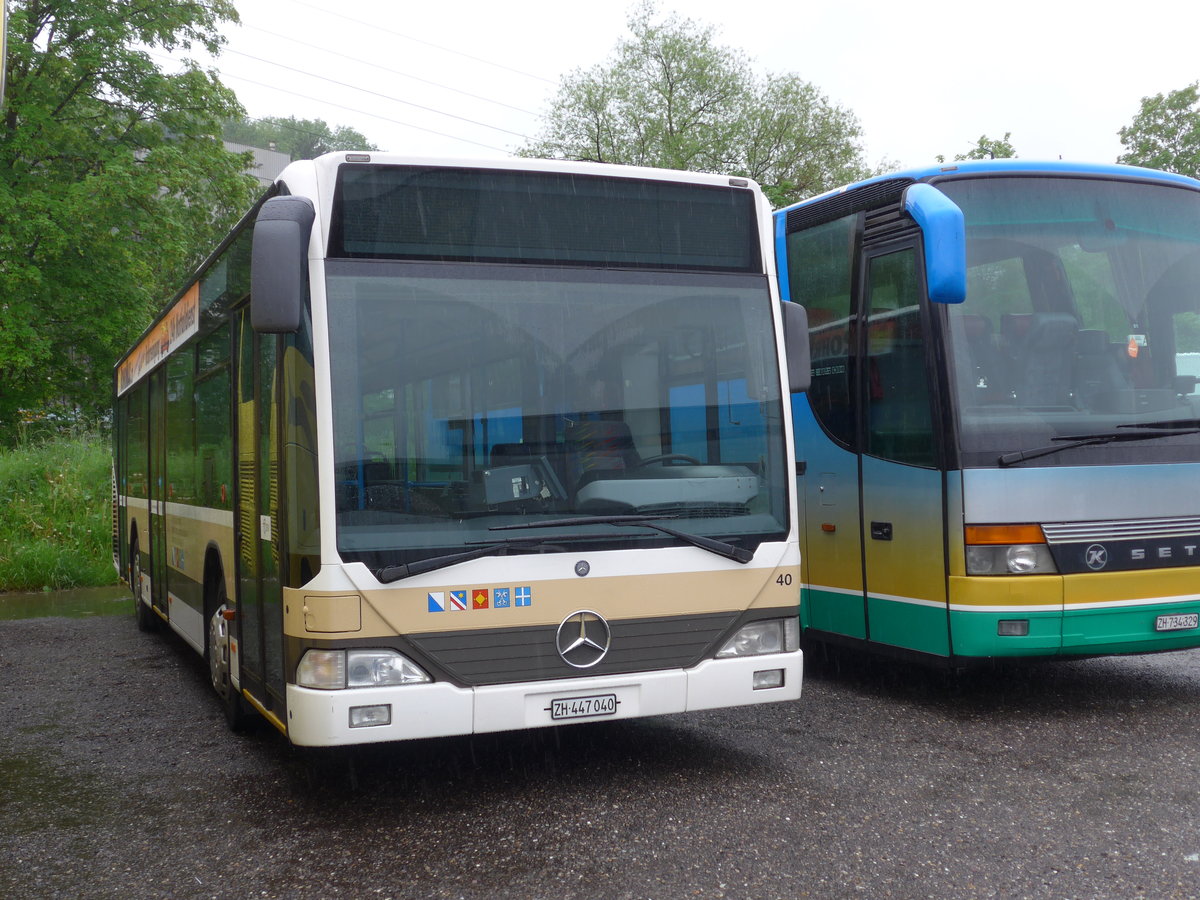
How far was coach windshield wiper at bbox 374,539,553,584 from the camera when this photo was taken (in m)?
4.94

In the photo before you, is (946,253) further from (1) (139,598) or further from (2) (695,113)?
(2) (695,113)

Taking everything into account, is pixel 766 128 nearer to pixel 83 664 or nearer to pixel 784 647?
pixel 83 664

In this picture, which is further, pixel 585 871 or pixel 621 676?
pixel 621 676

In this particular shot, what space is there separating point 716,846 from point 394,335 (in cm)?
243

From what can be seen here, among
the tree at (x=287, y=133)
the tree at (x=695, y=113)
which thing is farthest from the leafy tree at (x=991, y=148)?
the tree at (x=287, y=133)

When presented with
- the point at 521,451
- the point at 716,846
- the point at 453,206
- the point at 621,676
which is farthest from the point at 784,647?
the point at 453,206

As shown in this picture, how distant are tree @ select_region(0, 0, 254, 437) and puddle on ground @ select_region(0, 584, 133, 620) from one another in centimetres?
818

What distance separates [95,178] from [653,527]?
2048cm

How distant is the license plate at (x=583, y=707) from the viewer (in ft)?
17.1

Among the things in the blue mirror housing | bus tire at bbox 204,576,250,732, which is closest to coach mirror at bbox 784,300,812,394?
the blue mirror housing

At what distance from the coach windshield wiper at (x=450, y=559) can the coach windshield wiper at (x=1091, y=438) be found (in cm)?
293

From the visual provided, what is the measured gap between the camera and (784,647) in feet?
18.7

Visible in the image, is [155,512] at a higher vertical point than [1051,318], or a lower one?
lower

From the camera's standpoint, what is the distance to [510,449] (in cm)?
515
